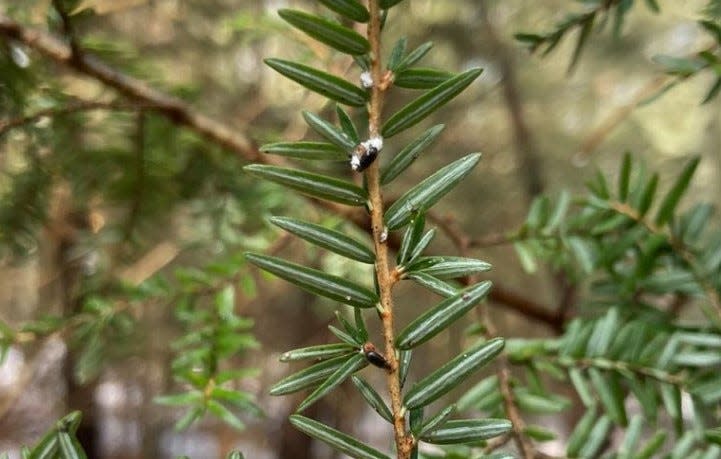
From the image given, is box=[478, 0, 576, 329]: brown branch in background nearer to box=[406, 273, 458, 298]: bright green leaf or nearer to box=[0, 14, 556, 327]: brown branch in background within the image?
box=[0, 14, 556, 327]: brown branch in background

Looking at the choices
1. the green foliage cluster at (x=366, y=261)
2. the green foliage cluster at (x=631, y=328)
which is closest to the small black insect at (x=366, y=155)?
the green foliage cluster at (x=366, y=261)

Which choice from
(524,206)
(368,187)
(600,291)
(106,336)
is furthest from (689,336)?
(524,206)

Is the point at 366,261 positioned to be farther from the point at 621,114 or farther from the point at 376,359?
the point at 621,114

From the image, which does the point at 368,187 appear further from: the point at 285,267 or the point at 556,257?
the point at 556,257

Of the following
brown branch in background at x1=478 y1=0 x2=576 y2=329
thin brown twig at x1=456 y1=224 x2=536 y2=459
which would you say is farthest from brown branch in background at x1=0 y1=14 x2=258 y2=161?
brown branch in background at x1=478 y1=0 x2=576 y2=329

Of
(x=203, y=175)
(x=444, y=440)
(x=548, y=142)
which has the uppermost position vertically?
(x=548, y=142)

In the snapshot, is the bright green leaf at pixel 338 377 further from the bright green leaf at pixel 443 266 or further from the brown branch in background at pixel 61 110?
the brown branch in background at pixel 61 110
